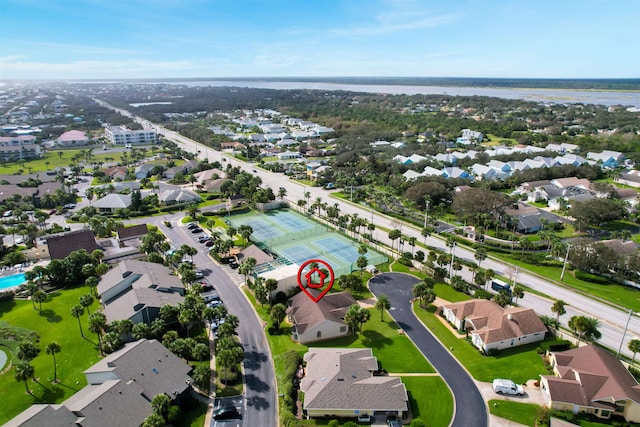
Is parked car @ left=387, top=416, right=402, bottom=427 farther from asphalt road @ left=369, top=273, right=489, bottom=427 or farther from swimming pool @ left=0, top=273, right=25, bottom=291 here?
swimming pool @ left=0, top=273, right=25, bottom=291

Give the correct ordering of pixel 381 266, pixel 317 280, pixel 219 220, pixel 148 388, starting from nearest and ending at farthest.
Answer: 1. pixel 148 388
2. pixel 317 280
3. pixel 381 266
4. pixel 219 220

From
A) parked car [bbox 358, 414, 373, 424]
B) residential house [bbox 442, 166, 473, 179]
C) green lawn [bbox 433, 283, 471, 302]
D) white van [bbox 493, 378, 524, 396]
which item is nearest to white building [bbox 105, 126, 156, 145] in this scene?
residential house [bbox 442, 166, 473, 179]

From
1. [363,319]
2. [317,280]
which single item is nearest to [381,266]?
[317,280]

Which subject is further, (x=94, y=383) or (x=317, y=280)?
(x=317, y=280)

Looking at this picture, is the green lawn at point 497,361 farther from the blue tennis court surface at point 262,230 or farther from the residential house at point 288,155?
the residential house at point 288,155

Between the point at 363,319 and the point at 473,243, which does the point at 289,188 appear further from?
the point at 363,319

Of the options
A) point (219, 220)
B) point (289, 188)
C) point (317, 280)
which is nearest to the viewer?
point (317, 280)
